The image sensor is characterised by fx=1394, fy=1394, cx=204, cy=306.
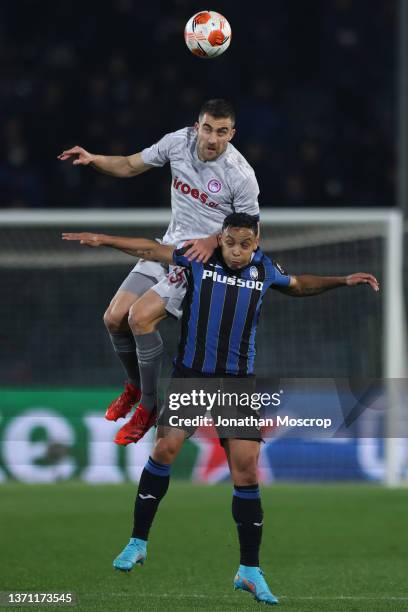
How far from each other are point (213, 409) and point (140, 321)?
0.79 meters

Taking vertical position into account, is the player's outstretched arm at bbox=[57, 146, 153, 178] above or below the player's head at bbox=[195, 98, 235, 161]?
below

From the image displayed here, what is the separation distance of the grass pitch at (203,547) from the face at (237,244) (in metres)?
1.90

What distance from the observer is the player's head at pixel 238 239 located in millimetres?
7496

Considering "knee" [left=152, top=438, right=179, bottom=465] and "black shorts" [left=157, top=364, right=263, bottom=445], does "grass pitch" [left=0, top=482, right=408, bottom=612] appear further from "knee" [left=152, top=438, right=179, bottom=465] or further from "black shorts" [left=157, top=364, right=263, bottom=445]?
"black shorts" [left=157, top=364, right=263, bottom=445]

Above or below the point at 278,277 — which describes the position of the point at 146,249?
above

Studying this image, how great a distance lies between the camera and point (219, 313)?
7.68 m

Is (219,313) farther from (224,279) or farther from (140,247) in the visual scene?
(140,247)

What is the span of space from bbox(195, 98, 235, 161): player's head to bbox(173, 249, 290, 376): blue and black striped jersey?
24.4 inches

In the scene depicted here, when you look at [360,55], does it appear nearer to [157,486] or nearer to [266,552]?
[266,552]

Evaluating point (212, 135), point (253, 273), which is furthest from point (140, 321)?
point (212, 135)

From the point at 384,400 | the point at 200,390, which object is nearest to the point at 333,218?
the point at 384,400

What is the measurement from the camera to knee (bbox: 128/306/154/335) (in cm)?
807

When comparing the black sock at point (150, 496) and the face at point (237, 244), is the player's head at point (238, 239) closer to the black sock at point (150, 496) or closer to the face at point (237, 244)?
the face at point (237, 244)

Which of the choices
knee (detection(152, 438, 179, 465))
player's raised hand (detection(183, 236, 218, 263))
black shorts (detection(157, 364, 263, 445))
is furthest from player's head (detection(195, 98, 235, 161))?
knee (detection(152, 438, 179, 465))
